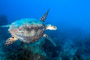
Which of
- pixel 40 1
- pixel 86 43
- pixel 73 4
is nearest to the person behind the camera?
pixel 86 43

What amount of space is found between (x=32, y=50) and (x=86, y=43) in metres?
11.0

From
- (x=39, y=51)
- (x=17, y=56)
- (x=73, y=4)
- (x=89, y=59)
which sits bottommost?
(x=17, y=56)

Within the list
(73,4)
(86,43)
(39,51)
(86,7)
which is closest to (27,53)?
(39,51)

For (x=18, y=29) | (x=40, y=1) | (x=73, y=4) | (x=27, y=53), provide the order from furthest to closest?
(x=40, y=1) → (x=73, y=4) → (x=27, y=53) → (x=18, y=29)

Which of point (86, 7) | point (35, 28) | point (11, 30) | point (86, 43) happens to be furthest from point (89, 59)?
point (86, 7)

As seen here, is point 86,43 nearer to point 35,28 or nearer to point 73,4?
point 35,28

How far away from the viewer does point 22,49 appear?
6.11 meters

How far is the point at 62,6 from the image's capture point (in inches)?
6565

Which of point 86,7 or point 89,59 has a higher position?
point 86,7

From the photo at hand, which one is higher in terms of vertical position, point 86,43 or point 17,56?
point 86,43

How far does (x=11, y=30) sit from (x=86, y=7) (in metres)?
153

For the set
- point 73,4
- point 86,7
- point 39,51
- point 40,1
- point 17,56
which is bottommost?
point 17,56

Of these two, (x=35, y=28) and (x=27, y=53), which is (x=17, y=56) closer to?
(x=27, y=53)

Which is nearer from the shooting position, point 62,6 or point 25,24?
point 25,24
